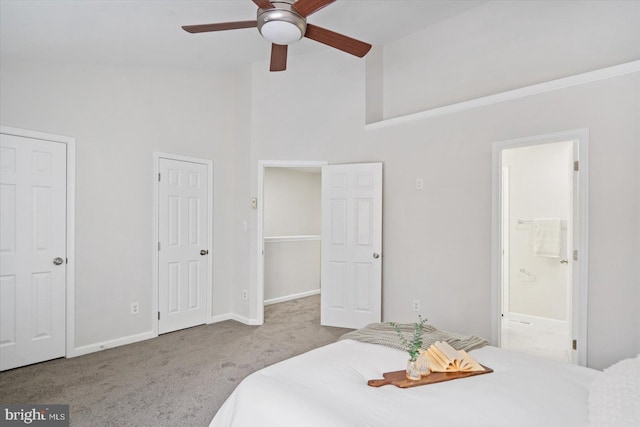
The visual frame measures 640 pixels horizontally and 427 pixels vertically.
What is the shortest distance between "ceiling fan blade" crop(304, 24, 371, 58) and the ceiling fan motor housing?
10 centimetres

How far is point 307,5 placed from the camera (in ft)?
7.28

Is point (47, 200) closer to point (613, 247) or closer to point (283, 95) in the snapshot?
point (283, 95)

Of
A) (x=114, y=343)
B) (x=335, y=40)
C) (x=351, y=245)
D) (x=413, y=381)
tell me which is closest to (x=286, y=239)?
(x=351, y=245)

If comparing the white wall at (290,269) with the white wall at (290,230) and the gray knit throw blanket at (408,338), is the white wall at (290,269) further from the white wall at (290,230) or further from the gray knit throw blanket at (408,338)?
the gray knit throw blanket at (408,338)

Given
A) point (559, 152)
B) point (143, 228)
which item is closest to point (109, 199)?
point (143, 228)

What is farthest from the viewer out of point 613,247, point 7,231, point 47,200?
point 47,200

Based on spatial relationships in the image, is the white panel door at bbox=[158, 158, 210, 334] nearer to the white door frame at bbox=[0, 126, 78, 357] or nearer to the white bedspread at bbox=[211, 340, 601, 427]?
the white door frame at bbox=[0, 126, 78, 357]

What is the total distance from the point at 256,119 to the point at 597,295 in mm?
3939

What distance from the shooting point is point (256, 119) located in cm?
477

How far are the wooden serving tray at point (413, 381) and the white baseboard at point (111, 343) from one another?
326 cm

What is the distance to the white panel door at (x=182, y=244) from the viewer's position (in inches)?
169

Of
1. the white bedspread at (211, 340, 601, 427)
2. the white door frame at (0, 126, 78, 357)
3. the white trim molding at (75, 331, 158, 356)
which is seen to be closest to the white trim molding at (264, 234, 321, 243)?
the white trim molding at (75, 331, 158, 356)

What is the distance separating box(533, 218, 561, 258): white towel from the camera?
449cm
